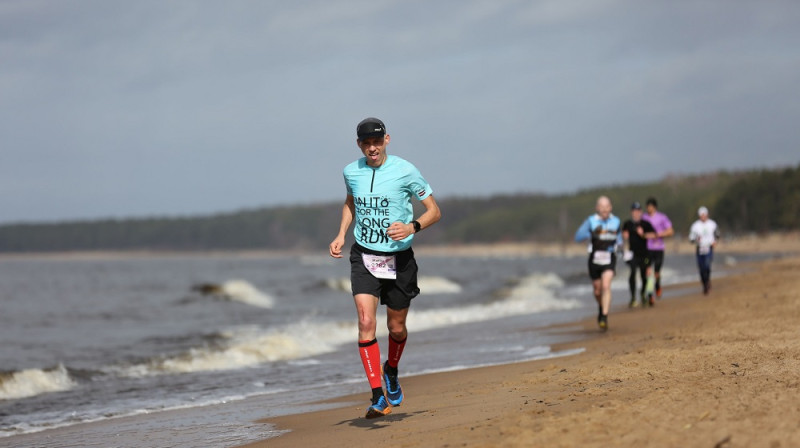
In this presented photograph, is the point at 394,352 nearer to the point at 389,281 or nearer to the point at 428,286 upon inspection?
the point at 389,281

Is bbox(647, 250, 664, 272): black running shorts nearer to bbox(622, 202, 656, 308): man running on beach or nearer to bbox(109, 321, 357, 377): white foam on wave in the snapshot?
bbox(622, 202, 656, 308): man running on beach

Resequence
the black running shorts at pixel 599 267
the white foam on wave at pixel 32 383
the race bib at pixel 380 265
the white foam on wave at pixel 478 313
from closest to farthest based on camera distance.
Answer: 1. the race bib at pixel 380 265
2. the white foam on wave at pixel 32 383
3. the black running shorts at pixel 599 267
4. the white foam on wave at pixel 478 313

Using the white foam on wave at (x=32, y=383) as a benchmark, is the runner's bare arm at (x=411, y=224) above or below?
above

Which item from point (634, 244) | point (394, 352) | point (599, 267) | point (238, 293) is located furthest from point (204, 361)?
point (238, 293)

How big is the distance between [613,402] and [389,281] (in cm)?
186

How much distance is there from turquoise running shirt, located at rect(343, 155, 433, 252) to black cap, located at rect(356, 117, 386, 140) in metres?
0.25

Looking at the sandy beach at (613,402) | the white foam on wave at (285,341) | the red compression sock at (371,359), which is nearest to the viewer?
the sandy beach at (613,402)

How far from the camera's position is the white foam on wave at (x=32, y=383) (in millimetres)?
11492

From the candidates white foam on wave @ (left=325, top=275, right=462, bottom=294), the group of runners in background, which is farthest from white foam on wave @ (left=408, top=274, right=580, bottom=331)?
white foam on wave @ (left=325, top=275, right=462, bottom=294)

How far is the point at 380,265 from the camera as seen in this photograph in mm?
6469

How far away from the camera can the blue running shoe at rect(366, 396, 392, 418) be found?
6516mm

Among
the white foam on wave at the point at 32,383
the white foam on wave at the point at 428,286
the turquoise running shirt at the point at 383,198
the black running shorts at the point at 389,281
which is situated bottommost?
the white foam on wave at the point at 428,286

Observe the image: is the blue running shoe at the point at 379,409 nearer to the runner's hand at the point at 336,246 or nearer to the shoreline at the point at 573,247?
the runner's hand at the point at 336,246

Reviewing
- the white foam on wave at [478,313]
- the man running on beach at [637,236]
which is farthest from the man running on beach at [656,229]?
the white foam on wave at [478,313]
